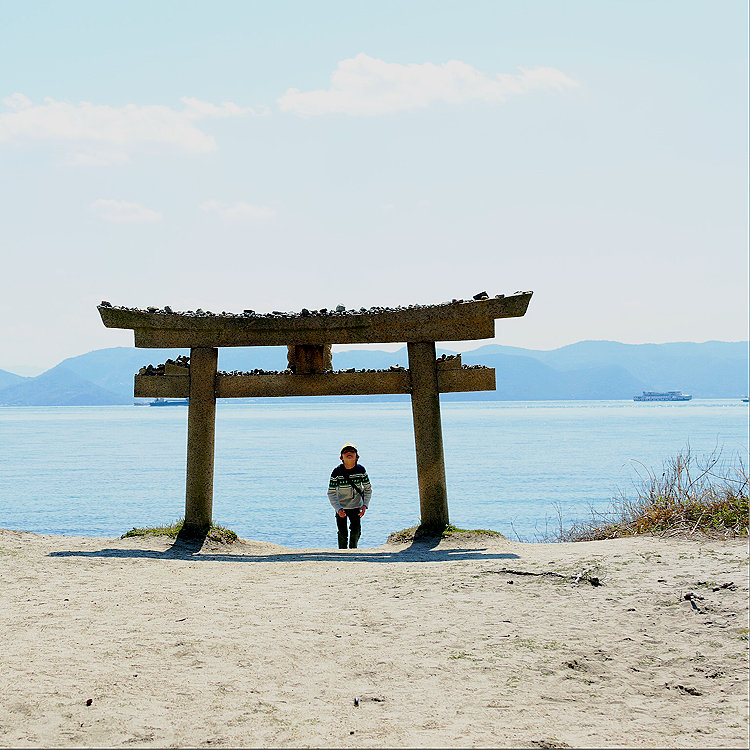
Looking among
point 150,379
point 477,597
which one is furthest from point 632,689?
point 150,379

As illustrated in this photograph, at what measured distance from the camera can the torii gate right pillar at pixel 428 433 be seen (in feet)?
31.4

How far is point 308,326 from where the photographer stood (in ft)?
31.9

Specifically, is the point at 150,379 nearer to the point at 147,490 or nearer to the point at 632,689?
the point at 632,689

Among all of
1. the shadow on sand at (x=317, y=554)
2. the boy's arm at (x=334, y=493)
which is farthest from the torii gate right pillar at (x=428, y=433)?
the boy's arm at (x=334, y=493)

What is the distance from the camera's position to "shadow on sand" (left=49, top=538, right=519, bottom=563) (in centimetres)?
824

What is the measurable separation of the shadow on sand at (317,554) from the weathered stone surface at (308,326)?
243cm

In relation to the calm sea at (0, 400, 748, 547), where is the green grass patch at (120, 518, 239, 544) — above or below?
above

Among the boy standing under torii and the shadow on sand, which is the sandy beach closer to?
the shadow on sand

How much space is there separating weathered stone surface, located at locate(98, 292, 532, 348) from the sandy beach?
299 centimetres

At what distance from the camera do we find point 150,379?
10062 millimetres

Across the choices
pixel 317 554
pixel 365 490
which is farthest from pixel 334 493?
pixel 317 554

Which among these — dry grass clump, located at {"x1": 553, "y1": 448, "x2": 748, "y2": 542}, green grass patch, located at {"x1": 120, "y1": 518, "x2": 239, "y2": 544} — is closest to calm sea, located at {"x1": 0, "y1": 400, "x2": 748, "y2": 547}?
dry grass clump, located at {"x1": 553, "y1": 448, "x2": 748, "y2": 542}

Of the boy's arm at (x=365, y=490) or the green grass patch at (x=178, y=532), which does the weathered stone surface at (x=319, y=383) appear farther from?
the green grass patch at (x=178, y=532)

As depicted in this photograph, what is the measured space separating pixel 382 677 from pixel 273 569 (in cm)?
315
